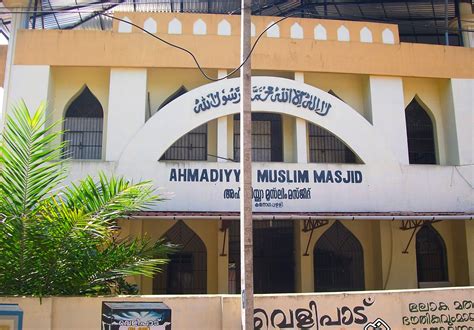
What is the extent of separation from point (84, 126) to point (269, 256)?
19.7 ft

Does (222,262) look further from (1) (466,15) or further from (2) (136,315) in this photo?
(1) (466,15)

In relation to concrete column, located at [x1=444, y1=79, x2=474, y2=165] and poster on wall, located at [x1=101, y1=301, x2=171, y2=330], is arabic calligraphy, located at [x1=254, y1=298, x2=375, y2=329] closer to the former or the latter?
poster on wall, located at [x1=101, y1=301, x2=171, y2=330]

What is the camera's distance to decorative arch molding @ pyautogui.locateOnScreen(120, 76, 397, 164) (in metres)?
11.7

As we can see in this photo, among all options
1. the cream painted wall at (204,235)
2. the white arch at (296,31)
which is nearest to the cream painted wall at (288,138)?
the white arch at (296,31)

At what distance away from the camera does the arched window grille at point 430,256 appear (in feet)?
45.2

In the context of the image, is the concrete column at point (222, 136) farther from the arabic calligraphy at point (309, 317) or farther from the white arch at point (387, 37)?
the arabic calligraphy at point (309, 317)

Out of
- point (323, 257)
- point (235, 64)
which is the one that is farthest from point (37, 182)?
point (323, 257)

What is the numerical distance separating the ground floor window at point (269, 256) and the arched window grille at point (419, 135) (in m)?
3.94

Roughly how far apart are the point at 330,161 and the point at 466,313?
6349 millimetres

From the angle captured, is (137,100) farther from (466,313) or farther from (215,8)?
(466,313)

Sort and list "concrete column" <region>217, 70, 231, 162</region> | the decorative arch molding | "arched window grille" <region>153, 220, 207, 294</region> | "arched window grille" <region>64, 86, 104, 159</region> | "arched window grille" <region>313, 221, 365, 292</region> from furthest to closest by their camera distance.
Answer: "arched window grille" <region>313, 221, 365, 292</region> < "arched window grille" <region>153, 220, 207, 294</region> < "arched window grille" <region>64, 86, 104, 159</region> < "concrete column" <region>217, 70, 231, 162</region> < the decorative arch molding

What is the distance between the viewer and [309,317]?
708cm

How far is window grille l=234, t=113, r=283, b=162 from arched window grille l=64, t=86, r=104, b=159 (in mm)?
4028

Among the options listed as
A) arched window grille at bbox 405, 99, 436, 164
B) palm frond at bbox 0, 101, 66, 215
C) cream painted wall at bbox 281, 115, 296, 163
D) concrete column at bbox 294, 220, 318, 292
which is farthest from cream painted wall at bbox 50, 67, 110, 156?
arched window grille at bbox 405, 99, 436, 164
